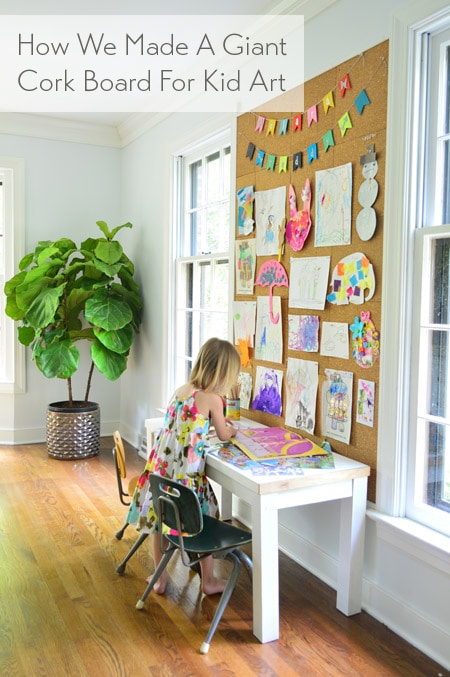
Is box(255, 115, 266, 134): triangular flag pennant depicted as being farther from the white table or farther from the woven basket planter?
the woven basket planter

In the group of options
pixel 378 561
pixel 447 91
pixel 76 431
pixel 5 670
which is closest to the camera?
pixel 5 670

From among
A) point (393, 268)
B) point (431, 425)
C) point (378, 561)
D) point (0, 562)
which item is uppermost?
point (393, 268)

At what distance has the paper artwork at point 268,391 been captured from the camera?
3057mm

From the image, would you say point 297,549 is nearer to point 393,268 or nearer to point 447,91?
point 393,268

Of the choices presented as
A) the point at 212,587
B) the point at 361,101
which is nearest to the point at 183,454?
the point at 212,587

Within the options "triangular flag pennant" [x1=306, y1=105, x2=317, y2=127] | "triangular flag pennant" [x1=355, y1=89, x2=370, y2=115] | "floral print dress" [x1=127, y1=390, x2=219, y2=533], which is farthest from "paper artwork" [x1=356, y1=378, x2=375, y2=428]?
"triangular flag pennant" [x1=306, y1=105, x2=317, y2=127]

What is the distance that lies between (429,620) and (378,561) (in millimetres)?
300

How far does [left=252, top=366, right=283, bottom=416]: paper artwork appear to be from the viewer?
3057 millimetres

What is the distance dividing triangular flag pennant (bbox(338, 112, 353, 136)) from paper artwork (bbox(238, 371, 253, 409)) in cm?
137

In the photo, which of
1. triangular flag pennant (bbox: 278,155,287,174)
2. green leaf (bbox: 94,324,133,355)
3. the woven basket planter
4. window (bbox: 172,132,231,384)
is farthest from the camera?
the woven basket planter

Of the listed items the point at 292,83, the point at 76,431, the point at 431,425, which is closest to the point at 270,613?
the point at 431,425

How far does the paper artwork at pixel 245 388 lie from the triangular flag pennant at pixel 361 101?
58.5 inches

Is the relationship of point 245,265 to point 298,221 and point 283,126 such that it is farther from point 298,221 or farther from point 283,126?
point 283,126

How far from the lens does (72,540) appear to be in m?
3.13
